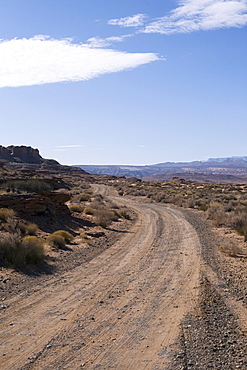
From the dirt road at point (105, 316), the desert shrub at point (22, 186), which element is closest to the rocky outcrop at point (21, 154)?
the desert shrub at point (22, 186)

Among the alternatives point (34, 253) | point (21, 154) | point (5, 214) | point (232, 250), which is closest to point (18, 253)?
point (34, 253)

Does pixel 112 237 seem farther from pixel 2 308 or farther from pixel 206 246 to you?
pixel 2 308

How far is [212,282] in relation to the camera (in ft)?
37.1

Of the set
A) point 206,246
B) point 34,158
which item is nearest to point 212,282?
point 206,246

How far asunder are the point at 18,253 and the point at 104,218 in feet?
41.6

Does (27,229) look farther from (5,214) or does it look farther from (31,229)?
(5,214)

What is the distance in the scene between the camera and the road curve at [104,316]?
252 inches

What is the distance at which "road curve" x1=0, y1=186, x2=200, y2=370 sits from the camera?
641cm

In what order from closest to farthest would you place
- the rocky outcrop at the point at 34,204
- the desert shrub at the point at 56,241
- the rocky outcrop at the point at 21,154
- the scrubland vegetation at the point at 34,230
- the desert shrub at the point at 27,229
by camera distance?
the scrubland vegetation at the point at 34,230 < the desert shrub at the point at 56,241 < the desert shrub at the point at 27,229 < the rocky outcrop at the point at 34,204 < the rocky outcrop at the point at 21,154

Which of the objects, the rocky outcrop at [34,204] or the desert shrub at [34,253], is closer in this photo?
the desert shrub at [34,253]

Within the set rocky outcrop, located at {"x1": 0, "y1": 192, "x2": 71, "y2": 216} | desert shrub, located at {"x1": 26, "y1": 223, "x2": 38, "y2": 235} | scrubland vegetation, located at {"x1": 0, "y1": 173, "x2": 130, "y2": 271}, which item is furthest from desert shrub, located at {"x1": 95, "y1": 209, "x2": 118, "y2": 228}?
desert shrub, located at {"x1": 26, "y1": 223, "x2": 38, "y2": 235}

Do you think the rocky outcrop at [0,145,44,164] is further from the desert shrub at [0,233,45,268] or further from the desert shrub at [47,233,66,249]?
the desert shrub at [0,233,45,268]

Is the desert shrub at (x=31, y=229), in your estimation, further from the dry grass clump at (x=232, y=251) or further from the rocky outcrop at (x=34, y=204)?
the dry grass clump at (x=232, y=251)

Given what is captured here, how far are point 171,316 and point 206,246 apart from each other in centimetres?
968
